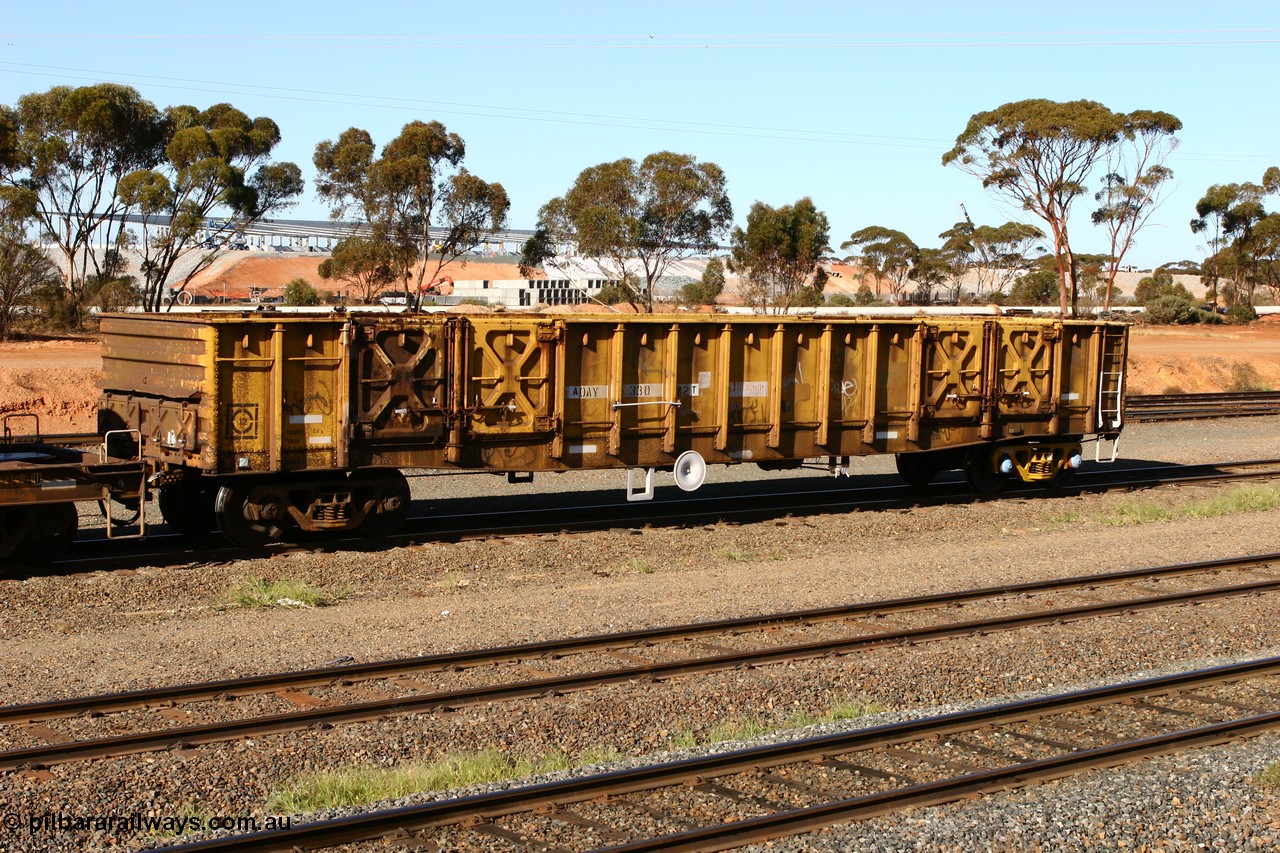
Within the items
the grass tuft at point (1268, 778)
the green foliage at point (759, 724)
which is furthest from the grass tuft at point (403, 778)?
the grass tuft at point (1268, 778)

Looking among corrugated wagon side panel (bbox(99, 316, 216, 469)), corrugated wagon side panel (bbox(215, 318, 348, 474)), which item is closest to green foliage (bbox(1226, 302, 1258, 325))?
corrugated wagon side panel (bbox(215, 318, 348, 474))

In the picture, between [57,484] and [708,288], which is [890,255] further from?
[57,484]

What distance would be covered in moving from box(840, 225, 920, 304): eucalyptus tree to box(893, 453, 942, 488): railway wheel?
286 feet

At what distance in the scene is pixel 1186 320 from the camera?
81.6 m

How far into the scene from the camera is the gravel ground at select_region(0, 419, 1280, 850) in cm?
728

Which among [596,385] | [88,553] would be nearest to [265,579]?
[88,553]

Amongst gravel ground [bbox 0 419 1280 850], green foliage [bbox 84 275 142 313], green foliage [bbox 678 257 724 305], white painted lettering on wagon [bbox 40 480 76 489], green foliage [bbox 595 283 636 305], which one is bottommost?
gravel ground [bbox 0 419 1280 850]

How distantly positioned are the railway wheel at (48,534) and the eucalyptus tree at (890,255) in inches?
3824

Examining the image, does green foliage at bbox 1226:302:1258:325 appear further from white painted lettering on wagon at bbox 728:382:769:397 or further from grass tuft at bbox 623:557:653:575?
grass tuft at bbox 623:557:653:575

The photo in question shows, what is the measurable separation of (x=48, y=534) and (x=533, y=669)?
621 centimetres

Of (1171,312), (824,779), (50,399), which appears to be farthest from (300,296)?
(824,779)

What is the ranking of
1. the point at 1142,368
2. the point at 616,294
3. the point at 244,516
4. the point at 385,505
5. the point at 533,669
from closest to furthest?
the point at 533,669, the point at 244,516, the point at 385,505, the point at 1142,368, the point at 616,294

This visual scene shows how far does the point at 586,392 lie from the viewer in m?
16.1

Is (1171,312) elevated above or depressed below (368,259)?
below
